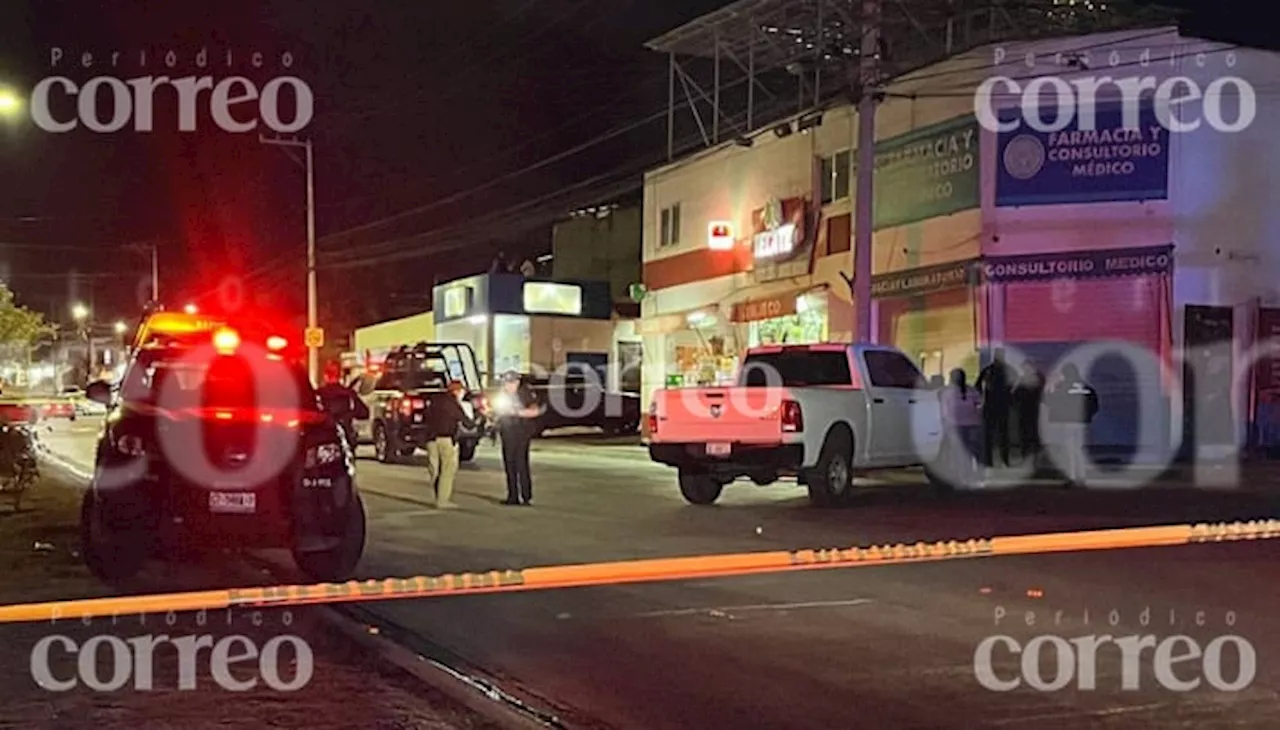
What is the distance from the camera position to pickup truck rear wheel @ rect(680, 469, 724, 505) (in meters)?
17.4

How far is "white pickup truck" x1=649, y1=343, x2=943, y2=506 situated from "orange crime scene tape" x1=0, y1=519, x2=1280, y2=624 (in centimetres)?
329

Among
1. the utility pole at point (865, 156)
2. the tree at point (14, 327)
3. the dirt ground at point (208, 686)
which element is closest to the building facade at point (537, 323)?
the tree at point (14, 327)

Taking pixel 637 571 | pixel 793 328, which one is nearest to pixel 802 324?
pixel 793 328

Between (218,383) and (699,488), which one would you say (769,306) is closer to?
(699,488)

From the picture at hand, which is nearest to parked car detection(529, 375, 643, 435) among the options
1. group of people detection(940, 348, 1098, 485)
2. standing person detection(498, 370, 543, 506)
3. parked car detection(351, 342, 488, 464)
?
parked car detection(351, 342, 488, 464)

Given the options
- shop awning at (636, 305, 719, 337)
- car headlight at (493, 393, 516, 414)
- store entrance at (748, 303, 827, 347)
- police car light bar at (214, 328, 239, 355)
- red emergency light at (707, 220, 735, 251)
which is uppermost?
red emergency light at (707, 220, 735, 251)

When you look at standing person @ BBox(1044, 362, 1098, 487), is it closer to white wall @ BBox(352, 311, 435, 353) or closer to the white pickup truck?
the white pickup truck

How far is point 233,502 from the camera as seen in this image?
33.6ft

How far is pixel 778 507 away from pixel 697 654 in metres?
8.85

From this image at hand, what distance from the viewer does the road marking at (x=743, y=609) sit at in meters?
9.42

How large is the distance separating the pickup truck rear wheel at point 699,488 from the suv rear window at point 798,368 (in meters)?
1.48

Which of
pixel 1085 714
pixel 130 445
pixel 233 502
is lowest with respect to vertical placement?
pixel 1085 714

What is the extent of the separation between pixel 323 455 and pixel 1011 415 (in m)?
12.7

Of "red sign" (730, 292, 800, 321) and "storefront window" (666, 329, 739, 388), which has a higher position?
"red sign" (730, 292, 800, 321)
